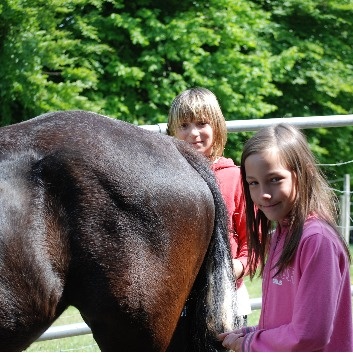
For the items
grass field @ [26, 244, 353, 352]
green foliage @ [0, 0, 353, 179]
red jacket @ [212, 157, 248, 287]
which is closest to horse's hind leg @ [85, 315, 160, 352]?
red jacket @ [212, 157, 248, 287]

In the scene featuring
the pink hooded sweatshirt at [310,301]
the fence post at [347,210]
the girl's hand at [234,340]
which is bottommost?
the fence post at [347,210]

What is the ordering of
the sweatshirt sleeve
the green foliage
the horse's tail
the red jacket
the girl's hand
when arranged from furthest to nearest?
the green foliage
the red jacket
the horse's tail
the girl's hand
the sweatshirt sleeve

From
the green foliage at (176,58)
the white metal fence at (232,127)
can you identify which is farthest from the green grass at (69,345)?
the green foliage at (176,58)

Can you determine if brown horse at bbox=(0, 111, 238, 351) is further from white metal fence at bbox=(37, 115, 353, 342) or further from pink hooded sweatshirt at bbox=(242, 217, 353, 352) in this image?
white metal fence at bbox=(37, 115, 353, 342)

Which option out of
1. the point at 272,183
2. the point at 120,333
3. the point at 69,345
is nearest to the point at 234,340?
the point at 272,183

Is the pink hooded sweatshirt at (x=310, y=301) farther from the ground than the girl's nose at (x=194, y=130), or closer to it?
farther from the ground

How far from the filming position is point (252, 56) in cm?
1445

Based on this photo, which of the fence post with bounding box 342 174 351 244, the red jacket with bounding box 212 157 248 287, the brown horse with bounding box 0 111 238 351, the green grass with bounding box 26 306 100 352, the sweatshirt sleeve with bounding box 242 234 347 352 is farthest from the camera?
the fence post with bounding box 342 174 351 244

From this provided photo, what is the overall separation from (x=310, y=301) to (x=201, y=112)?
1.56 m

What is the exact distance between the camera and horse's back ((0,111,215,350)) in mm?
2744

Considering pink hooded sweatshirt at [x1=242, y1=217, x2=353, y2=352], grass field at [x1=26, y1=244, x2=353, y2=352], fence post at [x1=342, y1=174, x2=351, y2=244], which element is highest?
pink hooded sweatshirt at [x1=242, y1=217, x2=353, y2=352]

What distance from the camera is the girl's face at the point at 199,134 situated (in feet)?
11.5

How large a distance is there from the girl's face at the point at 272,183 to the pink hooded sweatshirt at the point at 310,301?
8 centimetres

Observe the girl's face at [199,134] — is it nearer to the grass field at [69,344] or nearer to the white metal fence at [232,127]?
the white metal fence at [232,127]
